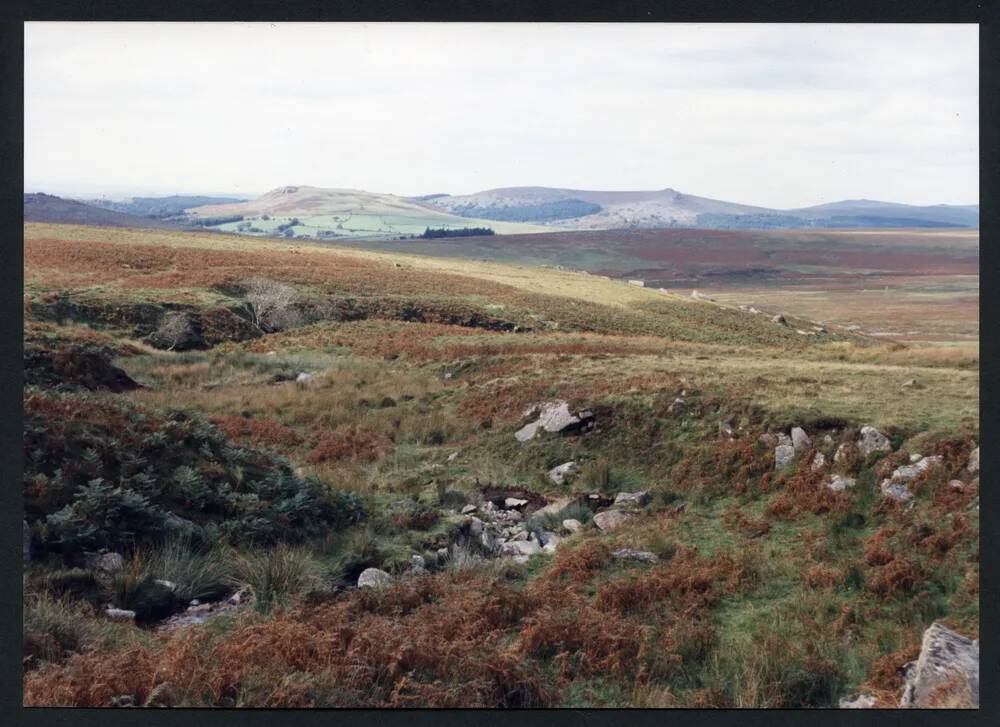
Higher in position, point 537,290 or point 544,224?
point 544,224

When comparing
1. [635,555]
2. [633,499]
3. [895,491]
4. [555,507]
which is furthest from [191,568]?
[895,491]

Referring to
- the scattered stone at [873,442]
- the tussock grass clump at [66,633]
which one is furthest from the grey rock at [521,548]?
the scattered stone at [873,442]

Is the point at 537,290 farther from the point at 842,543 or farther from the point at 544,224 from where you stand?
the point at 842,543

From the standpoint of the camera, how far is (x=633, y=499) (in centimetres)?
953

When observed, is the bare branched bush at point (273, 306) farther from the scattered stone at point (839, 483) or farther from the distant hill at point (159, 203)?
the scattered stone at point (839, 483)

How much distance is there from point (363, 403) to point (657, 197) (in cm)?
607

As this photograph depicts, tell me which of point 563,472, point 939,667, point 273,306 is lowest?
point 939,667

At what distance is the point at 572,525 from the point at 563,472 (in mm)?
1262

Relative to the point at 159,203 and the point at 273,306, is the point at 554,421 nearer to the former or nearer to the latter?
the point at 273,306

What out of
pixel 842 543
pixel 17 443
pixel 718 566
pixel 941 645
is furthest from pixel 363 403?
pixel 941 645

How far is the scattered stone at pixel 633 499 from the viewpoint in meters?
9.48

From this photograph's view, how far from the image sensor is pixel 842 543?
318 inches

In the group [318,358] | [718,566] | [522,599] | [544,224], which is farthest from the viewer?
[544,224]

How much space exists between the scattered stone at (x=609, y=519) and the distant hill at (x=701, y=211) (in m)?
4.95
